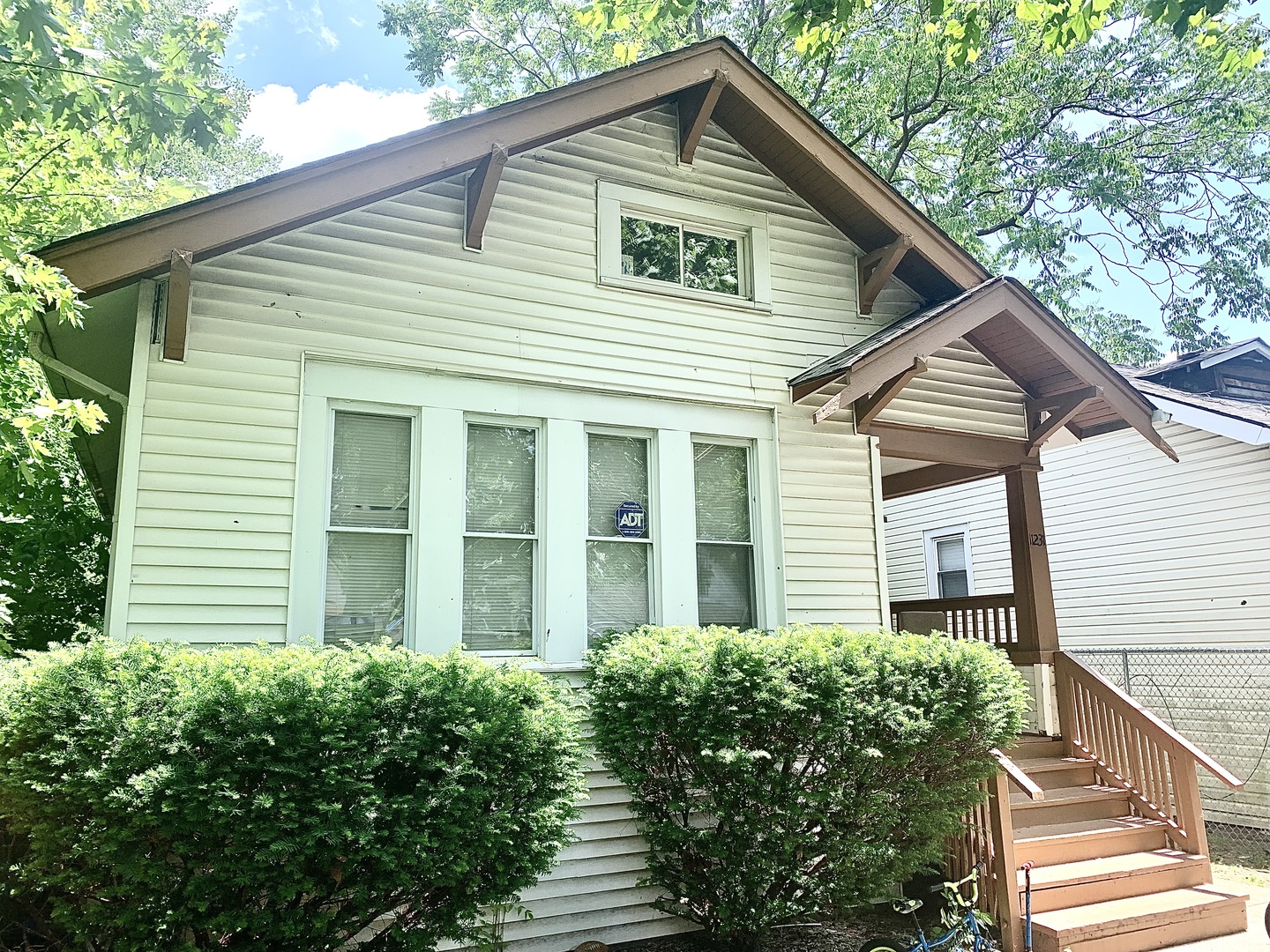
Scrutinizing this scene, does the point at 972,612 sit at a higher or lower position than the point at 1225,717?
higher

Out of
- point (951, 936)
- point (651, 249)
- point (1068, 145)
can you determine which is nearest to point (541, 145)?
point (651, 249)

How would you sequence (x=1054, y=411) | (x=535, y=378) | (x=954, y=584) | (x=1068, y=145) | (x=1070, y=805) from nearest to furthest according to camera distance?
(x=535, y=378) → (x=1070, y=805) → (x=1054, y=411) → (x=954, y=584) → (x=1068, y=145)

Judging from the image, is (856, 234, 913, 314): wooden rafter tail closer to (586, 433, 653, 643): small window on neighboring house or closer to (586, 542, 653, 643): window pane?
(586, 433, 653, 643): small window on neighboring house

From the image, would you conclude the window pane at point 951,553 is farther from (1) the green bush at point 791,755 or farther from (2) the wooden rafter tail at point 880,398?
(1) the green bush at point 791,755

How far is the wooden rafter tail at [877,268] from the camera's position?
7.80 metres

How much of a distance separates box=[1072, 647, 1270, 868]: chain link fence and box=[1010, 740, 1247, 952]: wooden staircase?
2.92m

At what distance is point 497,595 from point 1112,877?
5.00 meters

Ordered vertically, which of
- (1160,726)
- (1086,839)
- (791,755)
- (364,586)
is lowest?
(1086,839)

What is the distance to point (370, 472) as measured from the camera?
20.1 ft

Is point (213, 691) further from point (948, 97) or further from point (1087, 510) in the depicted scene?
point (948, 97)

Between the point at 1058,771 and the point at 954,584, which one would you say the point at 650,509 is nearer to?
the point at 1058,771

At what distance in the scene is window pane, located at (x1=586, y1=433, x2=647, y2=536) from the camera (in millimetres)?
6828

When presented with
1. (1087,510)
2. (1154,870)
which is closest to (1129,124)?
(1087,510)

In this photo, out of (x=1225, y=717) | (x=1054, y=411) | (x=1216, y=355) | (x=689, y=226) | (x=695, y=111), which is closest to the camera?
(x=695, y=111)
